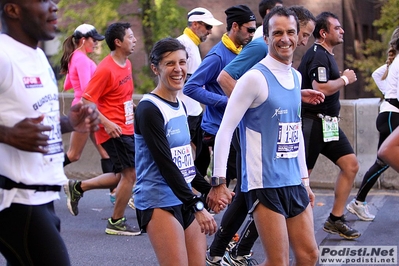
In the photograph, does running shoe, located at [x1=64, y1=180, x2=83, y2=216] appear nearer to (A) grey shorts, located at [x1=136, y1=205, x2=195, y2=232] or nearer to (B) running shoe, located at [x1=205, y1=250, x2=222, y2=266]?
(B) running shoe, located at [x1=205, y1=250, x2=222, y2=266]

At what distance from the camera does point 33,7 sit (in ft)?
11.4

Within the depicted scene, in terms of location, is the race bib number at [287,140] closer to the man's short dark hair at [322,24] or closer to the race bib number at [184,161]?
the race bib number at [184,161]

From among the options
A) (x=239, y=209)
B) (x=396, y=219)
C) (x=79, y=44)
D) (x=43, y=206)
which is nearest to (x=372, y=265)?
(x=239, y=209)

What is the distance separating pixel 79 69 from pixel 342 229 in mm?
3492

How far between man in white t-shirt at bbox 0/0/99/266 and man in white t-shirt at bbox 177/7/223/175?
3.93 m

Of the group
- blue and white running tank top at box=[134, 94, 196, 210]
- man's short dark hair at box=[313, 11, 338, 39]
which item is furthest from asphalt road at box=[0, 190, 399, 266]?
blue and white running tank top at box=[134, 94, 196, 210]

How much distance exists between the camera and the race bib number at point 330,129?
695 centimetres

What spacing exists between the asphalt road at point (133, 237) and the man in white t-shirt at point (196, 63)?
83 centimetres

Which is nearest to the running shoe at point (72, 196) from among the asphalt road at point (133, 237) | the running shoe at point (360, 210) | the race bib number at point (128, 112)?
the asphalt road at point (133, 237)

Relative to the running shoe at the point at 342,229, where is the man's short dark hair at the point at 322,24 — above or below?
above

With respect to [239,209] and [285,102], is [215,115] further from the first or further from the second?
[285,102]

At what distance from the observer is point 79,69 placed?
8688 millimetres

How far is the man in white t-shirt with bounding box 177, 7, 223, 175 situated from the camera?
7477 mm

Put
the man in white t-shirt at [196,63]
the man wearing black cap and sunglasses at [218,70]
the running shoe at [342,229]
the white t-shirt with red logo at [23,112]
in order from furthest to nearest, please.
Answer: the man in white t-shirt at [196,63] → the running shoe at [342,229] → the man wearing black cap and sunglasses at [218,70] → the white t-shirt with red logo at [23,112]
